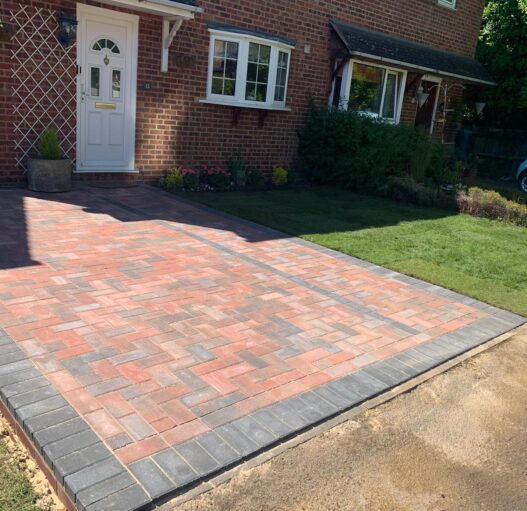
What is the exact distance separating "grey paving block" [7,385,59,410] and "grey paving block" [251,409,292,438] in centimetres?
120

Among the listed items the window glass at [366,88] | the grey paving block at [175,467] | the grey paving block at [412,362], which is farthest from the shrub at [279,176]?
the grey paving block at [175,467]

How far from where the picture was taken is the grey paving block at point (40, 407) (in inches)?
115

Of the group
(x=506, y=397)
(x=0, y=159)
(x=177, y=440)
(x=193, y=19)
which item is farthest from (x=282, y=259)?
(x=193, y=19)

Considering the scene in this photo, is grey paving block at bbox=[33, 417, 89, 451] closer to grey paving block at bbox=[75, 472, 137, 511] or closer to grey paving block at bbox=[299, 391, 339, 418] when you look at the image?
grey paving block at bbox=[75, 472, 137, 511]

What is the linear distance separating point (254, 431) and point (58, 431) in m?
1.06

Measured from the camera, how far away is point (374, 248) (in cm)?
728

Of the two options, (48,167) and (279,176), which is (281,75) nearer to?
(279,176)

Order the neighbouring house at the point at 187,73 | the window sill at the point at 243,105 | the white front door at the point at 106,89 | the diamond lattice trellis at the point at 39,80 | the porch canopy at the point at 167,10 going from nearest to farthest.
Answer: the diamond lattice trellis at the point at 39,80 → the neighbouring house at the point at 187,73 → the porch canopy at the point at 167,10 → the white front door at the point at 106,89 → the window sill at the point at 243,105

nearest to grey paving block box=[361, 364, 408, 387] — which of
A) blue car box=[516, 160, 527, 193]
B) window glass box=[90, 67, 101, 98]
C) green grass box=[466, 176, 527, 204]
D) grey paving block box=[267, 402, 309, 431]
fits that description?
grey paving block box=[267, 402, 309, 431]

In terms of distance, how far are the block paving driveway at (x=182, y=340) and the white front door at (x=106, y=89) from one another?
262cm

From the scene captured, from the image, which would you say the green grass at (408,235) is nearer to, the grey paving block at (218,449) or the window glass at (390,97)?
the grey paving block at (218,449)

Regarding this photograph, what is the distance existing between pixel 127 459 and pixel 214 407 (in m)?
0.66

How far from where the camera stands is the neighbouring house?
832 cm

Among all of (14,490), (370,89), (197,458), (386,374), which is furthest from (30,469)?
(370,89)
